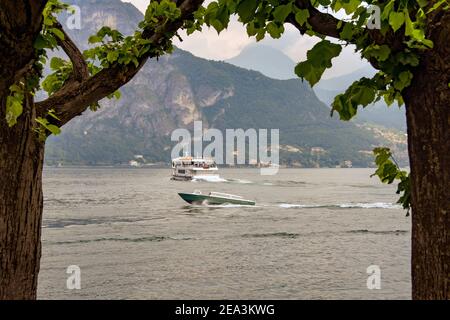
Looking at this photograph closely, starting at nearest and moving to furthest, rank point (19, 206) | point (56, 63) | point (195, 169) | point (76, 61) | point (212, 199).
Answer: point (19, 206) → point (76, 61) → point (56, 63) → point (212, 199) → point (195, 169)

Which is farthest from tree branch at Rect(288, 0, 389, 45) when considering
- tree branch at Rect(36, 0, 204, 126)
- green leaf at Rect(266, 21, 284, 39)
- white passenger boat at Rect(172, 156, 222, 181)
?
white passenger boat at Rect(172, 156, 222, 181)

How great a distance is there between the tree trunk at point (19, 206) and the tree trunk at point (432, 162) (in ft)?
9.33

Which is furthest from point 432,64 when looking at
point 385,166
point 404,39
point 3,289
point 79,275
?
point 79,275


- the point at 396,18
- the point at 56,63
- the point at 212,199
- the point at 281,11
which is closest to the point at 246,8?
the point at 281,11

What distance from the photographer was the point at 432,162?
2885 millimetres

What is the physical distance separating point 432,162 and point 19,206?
10.1 ft

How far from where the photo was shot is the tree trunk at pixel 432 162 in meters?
2.84

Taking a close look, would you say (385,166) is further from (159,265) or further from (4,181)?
(159,265)

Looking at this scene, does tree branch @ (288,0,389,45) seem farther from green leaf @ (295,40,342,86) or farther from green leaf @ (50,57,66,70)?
green leaf @ (50,57,66,70)

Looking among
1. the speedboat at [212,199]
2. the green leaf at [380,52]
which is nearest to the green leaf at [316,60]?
the green leaf at [380,52]

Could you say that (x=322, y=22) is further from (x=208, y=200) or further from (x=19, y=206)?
(x=208, y=200)

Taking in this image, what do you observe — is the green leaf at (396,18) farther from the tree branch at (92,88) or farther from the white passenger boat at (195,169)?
the white passenger boat at (195,169)

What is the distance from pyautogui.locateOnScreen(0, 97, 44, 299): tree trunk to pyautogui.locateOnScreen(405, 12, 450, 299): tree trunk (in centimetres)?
284

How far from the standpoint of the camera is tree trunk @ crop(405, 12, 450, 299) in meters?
2.84
